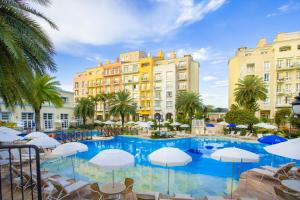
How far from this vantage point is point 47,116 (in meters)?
35.2

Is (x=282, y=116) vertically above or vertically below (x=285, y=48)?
below

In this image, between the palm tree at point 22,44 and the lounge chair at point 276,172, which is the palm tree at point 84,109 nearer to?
the palm tree at point 22,44

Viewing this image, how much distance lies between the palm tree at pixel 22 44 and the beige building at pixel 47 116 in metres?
25.3

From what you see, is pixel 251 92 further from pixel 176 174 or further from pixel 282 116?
pixel 176 174

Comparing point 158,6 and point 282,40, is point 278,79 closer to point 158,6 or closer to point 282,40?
point 282,40

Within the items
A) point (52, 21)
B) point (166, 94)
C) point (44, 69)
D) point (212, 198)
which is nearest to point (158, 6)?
point (52, 21)

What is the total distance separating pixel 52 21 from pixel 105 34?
25.4 ft

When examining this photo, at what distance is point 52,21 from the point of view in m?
7.61

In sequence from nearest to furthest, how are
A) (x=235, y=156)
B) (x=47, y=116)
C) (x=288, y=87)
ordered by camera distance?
(x=235, y=156) < (x=47, y=116) < (x=288, y=87)

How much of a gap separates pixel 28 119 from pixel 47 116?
10.4 ft

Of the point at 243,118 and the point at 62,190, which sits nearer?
the point at 62,190

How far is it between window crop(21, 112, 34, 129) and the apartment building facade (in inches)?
991

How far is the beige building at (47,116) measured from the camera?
30500mm

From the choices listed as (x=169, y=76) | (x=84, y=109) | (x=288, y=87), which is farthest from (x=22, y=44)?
(x=288, y=87)
